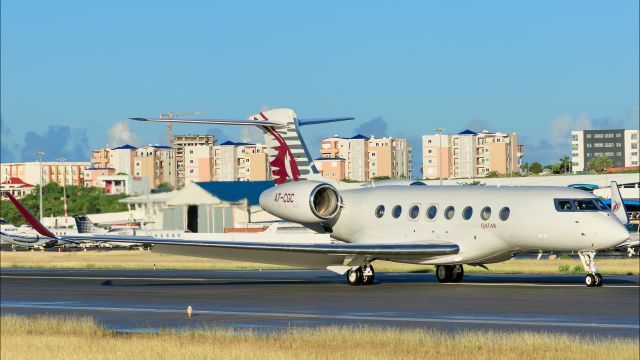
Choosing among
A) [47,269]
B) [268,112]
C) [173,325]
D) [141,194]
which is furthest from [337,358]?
[141,194]

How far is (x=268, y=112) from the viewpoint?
40.9 meters

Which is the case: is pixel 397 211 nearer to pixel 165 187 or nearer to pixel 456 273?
pixel 456 273

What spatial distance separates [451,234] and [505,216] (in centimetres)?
192

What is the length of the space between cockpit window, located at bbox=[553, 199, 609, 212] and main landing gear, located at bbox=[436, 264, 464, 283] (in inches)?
171

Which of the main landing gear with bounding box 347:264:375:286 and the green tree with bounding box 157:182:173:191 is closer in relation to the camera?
the main landing gear with bounding box 347:264:375:286

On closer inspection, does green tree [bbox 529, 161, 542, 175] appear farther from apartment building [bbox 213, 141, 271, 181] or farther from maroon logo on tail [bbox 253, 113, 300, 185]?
maroon logo on tail [bbox 253, 113, 300, 185]

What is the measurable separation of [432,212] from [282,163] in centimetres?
699

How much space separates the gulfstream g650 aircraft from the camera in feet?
106

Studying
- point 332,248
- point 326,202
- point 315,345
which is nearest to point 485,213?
point 332,248

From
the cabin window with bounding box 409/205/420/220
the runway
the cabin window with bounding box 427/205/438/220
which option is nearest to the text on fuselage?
the runway

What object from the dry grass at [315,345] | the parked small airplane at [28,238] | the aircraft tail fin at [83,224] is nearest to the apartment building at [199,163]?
the parked small airplane at [28,238]

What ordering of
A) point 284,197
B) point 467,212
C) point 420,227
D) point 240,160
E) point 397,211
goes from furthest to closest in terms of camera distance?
point 240,160, point 284,197, point 397,211, point 420,227, point 467,212

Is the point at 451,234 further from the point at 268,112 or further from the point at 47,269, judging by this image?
the point at 47,269

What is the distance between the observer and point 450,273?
35.5m
